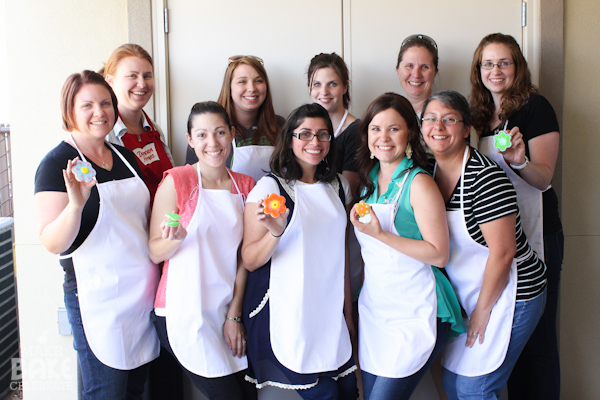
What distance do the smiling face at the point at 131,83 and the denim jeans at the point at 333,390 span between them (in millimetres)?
1669

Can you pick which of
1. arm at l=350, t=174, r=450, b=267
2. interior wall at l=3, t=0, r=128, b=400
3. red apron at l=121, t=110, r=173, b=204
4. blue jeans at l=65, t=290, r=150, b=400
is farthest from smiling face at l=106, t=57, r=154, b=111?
arm at l=350, t=174, r=450, b=267

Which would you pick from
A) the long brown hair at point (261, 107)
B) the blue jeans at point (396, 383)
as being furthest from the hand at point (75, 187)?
the blue jeans at point (396, 383)

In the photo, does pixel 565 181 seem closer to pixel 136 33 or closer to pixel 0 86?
pixel 136 33

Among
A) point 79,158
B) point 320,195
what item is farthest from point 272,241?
point 79,158

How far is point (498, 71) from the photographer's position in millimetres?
2127

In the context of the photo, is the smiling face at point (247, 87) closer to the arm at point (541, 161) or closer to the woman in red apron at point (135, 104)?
the woman in red apron at point (135, 104)

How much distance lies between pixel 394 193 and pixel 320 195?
330 millimetres

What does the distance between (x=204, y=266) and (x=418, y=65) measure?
5.24 feet

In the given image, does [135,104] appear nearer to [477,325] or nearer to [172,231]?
[172,231]

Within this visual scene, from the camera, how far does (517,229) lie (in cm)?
178

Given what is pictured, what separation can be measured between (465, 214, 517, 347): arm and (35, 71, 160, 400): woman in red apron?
1469mm

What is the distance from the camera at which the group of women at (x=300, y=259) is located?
1.71 metres

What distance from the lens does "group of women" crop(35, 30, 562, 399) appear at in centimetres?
171

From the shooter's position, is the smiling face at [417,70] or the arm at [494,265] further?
the smiling face at [417,70]
